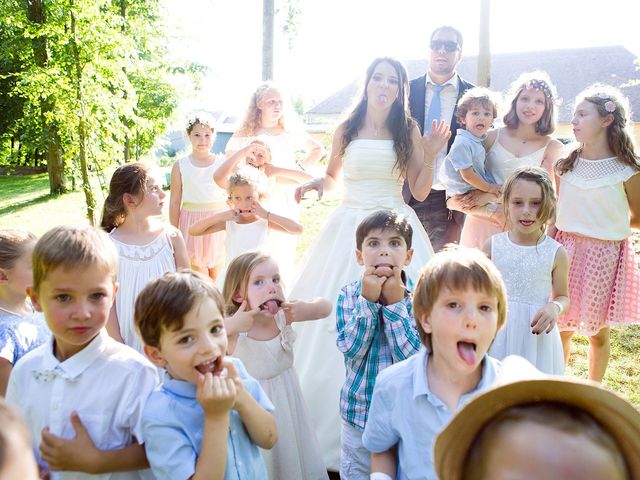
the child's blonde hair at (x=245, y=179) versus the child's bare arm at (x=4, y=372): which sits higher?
the child's blonde hair at (x=245, y=179)

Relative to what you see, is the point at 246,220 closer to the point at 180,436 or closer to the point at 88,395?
the point at 88,395

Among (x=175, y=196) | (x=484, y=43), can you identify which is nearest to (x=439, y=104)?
(x=175, y=196)

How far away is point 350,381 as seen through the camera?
253 centimetres

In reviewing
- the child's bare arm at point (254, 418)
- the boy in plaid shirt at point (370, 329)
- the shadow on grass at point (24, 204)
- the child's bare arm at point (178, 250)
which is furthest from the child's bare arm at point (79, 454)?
the shadow on grass at point (24, 204)

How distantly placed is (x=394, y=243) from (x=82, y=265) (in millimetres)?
1373

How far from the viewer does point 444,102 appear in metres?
4.79

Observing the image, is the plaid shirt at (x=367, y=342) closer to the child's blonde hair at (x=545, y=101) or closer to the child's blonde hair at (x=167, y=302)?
the child's blonde hair at (x=167, y=302)

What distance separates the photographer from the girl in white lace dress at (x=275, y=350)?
8.68ft

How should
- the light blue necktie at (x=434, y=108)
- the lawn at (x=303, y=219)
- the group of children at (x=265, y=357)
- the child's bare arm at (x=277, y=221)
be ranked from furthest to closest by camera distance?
the light blue necktie at (x=434, y=108) → the lawn at (x=303, y=219) → the child's bare arm at (x=277, y=221) → the group of children at (x=265, y=357)

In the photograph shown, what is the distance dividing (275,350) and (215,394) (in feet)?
3.48

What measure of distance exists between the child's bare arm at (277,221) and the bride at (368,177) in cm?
22

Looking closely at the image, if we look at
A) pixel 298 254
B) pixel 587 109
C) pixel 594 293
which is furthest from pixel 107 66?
pixel 594 293

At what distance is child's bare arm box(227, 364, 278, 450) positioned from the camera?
181 cm

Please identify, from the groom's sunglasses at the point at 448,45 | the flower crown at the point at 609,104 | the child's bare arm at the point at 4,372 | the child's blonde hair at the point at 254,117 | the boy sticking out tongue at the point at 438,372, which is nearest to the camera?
the boy sticking out tongue at the point at 438,372
